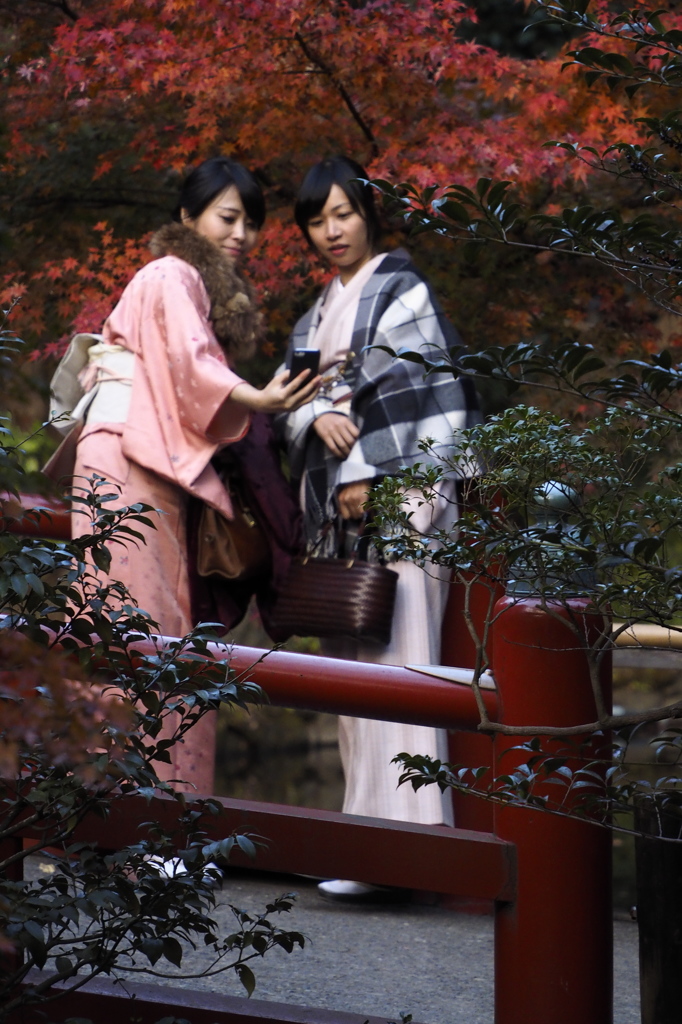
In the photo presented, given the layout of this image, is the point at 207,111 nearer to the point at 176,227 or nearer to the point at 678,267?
the point at 176,227

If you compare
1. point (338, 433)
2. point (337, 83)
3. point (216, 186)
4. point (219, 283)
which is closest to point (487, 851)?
point (338, 433)

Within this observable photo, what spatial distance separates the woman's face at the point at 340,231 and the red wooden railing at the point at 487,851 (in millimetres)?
1865

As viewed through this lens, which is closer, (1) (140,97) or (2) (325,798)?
(1) (140,97)

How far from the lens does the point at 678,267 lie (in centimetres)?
164

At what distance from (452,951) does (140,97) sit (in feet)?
9.78

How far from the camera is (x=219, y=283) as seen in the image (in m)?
3.59

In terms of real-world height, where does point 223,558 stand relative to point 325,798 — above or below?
above

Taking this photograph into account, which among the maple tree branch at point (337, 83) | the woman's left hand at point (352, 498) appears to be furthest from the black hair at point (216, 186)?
the woman's left hand at point (352, 498)

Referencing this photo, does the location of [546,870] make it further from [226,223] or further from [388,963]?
[226,223]

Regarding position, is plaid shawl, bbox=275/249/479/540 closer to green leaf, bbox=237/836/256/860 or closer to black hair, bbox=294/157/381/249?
black hair, bbox=294/157/381/249

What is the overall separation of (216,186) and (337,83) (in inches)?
27.4

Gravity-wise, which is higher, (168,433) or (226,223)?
(226,223)

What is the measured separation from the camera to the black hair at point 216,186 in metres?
3.66

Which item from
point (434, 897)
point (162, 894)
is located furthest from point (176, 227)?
point (162, 894)
